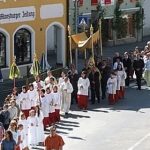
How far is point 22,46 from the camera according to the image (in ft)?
116

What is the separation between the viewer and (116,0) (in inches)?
1871

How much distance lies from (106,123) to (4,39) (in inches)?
388

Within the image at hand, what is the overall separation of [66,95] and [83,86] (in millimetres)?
969

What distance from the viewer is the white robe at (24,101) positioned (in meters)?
25.5

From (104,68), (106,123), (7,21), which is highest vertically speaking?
(7,21)

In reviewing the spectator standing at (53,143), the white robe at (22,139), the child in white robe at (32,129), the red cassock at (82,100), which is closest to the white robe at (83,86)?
the red cassock at (82,100)

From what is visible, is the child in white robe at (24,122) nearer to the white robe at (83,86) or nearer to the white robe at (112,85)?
the white robe at (83,86)

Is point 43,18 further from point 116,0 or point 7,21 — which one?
point 116,0

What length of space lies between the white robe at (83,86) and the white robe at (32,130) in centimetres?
577

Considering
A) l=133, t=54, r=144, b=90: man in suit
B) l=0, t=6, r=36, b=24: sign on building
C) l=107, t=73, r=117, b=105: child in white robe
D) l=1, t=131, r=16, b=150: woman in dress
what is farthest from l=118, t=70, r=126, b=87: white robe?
l=1, t=131, r=16, b=150: woman in dress

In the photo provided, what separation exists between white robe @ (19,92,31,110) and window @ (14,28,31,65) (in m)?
9.44

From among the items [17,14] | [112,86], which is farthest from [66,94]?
[17,14]

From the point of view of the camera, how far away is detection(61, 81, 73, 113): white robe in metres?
27.4

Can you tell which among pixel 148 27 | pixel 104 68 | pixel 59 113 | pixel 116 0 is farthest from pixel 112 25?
pixel 59 113
